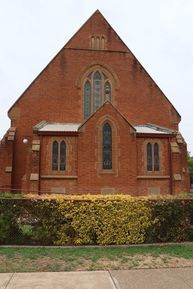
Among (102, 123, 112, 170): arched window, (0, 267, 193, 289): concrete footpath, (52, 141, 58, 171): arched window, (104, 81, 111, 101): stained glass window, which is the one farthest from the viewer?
(104, 81, 111, 101): stained glass window

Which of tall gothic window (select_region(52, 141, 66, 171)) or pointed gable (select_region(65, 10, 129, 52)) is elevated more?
pointed gable (select_region(65, 10, 129, 52))

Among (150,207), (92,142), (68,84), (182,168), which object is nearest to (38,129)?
(92,142)

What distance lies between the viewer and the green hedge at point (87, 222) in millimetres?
9195

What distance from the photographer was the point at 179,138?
2269 centimetres

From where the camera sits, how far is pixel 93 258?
24.8ft

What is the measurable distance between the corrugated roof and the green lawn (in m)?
12.9

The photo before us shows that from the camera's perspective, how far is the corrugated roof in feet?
68.4

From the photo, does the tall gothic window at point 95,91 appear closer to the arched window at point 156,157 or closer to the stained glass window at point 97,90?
the stained glass window at point 97,90

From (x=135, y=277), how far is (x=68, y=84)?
19.9 meters

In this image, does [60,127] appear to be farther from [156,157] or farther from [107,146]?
[156,157]

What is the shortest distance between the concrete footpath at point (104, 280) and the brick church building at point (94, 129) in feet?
43.2

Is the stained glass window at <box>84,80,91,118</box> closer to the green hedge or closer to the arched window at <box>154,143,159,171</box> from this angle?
the arched window at <box>154,143,159,171</box>

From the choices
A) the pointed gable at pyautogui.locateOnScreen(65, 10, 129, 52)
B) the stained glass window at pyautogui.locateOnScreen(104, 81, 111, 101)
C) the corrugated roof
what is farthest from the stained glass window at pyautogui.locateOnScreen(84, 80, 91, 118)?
the pointed gable at pyautogui.locateOnScreen(65, 10, 129, 52)

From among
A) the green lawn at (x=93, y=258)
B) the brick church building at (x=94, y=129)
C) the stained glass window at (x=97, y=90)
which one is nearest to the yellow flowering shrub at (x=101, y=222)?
the green lawn at (x=93, y=258)
